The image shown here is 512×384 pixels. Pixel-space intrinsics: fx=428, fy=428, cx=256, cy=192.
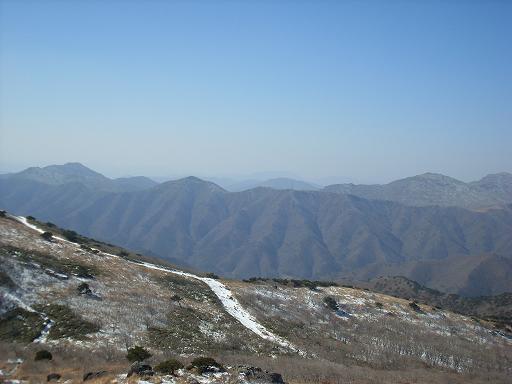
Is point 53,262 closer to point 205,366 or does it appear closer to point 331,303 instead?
point 205,366

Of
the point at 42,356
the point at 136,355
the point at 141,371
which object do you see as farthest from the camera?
the point at 136,355

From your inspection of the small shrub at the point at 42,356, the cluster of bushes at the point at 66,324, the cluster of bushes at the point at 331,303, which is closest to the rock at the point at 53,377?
the small shrub at the point at 42,356

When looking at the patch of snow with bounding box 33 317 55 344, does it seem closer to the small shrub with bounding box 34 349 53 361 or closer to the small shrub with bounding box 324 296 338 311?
the small shrub with bounding box 34 349 53 361

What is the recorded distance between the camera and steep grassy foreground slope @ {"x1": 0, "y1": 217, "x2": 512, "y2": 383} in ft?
106

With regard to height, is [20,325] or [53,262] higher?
[53,262]

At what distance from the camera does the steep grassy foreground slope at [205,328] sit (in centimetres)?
3222

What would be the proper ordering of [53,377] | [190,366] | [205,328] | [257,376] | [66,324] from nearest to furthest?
[53,377], [257,376], [190,366], [66,324], [205,328]

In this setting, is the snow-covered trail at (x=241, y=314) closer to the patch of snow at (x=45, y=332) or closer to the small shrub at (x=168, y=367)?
the patch of snow at (x=45, y=332)

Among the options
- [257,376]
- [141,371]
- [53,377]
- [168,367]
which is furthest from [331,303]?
[53,377]

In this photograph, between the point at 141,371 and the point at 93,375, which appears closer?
the point at 141,371

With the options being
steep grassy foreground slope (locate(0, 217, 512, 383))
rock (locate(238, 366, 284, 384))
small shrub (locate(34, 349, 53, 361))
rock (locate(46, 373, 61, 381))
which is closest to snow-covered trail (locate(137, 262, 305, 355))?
steep grassy foreground slope (locate(0, 217, 512, 383))

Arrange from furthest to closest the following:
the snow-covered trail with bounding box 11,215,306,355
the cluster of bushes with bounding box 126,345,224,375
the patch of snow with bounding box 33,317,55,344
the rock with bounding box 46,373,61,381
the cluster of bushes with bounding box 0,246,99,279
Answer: the cluster of bushes with bounding box 0,246,99,279
the snow-covered trail with bounding box 11,215,306,355
the patch of snow with bounding box 33,317,55,344
the cluster of bushes with bounding box 126,345,224,375
the rock with bounding box 46,373,61,381

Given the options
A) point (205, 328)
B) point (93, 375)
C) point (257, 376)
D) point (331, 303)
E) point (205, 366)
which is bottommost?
point (331, 303)

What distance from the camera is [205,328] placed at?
148 ft
